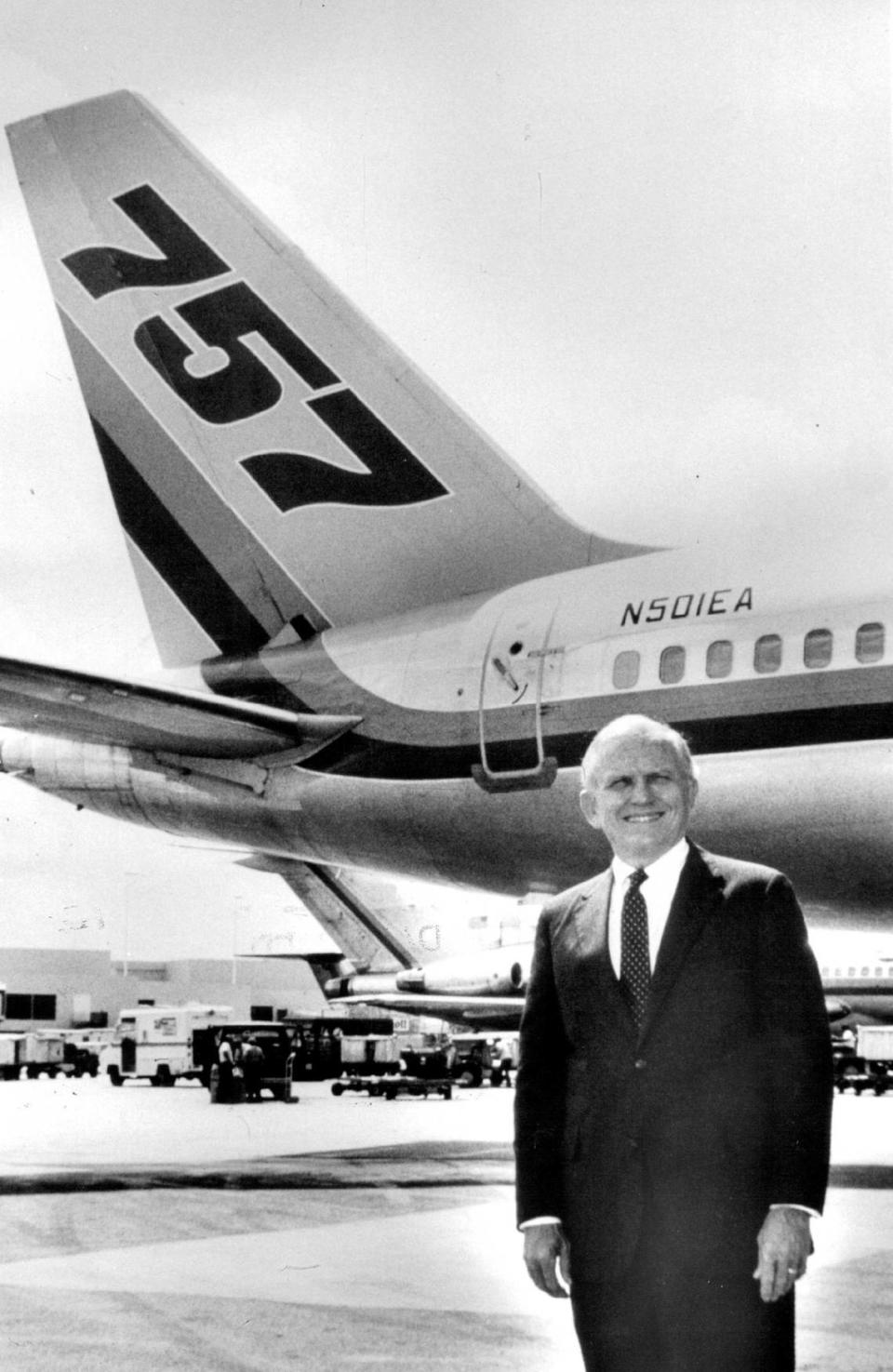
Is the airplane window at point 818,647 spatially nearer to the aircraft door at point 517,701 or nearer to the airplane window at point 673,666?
the airplane window at point 673,666

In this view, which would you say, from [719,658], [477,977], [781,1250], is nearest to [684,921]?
[781,1250]

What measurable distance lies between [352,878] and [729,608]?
3163cm

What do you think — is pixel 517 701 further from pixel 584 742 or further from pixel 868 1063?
pixel 868 1063

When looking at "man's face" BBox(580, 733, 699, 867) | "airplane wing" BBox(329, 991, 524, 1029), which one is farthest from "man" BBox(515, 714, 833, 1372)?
"airplane wing" BBox(329, 991, 524, 1029)

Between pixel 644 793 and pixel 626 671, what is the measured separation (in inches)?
266

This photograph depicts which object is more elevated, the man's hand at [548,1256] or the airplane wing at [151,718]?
the airplane wing at [151,718]

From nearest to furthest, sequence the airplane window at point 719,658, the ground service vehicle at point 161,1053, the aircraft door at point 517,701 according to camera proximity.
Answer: the airplane window at point 719,658
the aircraft door at point 517,701
the ground service vehicle at point 161,1053

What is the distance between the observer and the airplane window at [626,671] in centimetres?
1048

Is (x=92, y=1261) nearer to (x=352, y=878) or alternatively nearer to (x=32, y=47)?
(x=32, y=47)

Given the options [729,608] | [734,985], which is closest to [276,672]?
[729,608]

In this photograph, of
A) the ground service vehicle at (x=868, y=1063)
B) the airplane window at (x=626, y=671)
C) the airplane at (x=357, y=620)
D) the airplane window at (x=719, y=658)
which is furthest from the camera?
the ground service vehicle at (x=868, y=1063)

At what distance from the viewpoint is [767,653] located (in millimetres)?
9875

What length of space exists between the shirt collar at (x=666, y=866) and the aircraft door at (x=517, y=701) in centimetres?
688

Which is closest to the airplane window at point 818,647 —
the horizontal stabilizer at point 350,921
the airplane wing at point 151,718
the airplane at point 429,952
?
the airplane wing at point 151,718
